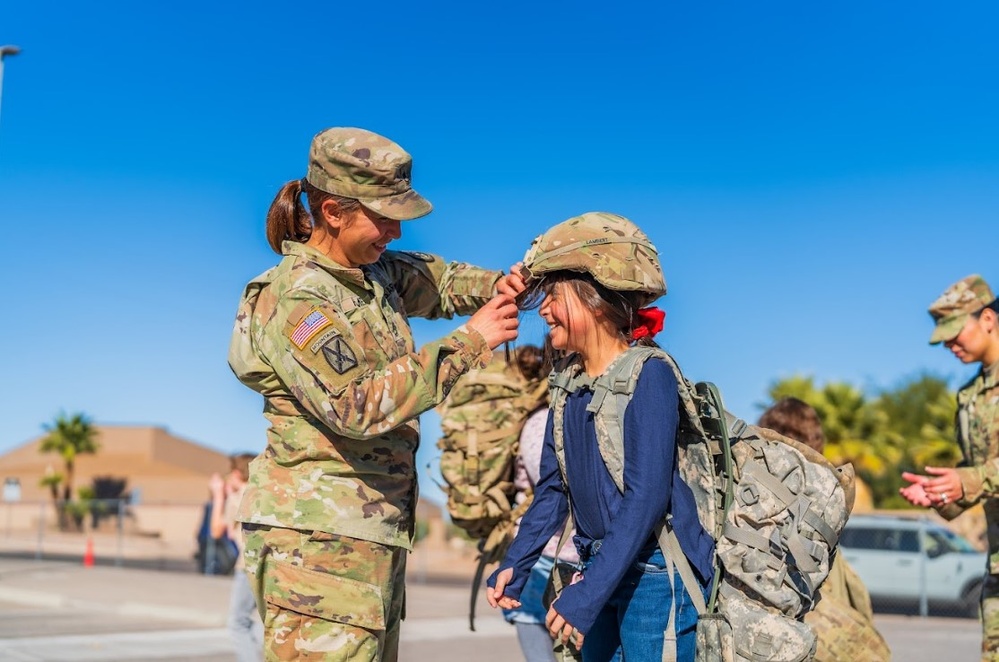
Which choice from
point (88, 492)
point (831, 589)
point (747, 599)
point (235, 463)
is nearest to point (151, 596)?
point (235, 463)

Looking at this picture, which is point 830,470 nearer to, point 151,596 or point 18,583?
point 151,596

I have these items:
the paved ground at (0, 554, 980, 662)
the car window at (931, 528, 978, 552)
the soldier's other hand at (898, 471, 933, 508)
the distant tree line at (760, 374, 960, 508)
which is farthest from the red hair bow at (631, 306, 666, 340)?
the distant tree line at (760, 374, 960, 508)

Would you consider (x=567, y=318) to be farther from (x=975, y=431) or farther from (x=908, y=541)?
(x=908, y=541)

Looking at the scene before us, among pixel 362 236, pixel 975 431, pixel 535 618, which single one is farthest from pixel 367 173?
pixel 975 431

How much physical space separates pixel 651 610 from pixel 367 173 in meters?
1.60

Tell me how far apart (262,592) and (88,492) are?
2433 inches

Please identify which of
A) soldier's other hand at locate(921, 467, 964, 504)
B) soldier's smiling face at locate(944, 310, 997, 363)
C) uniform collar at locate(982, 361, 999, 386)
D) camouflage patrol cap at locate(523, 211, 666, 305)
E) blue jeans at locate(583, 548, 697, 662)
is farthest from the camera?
soldier's smiling face at locate(944, 310, 997, 363)

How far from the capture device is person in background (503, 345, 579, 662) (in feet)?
15.1

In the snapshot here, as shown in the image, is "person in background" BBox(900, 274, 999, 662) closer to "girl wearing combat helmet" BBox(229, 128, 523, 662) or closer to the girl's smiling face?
the girl's smiling face

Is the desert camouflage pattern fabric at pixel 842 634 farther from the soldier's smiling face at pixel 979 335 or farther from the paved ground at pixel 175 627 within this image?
the paved ground at pixel 175 627

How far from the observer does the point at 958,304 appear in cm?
582

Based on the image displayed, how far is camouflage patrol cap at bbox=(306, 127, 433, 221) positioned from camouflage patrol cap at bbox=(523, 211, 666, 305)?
51 centimetres

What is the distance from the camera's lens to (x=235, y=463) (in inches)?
409

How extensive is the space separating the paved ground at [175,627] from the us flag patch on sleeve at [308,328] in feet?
21.9
